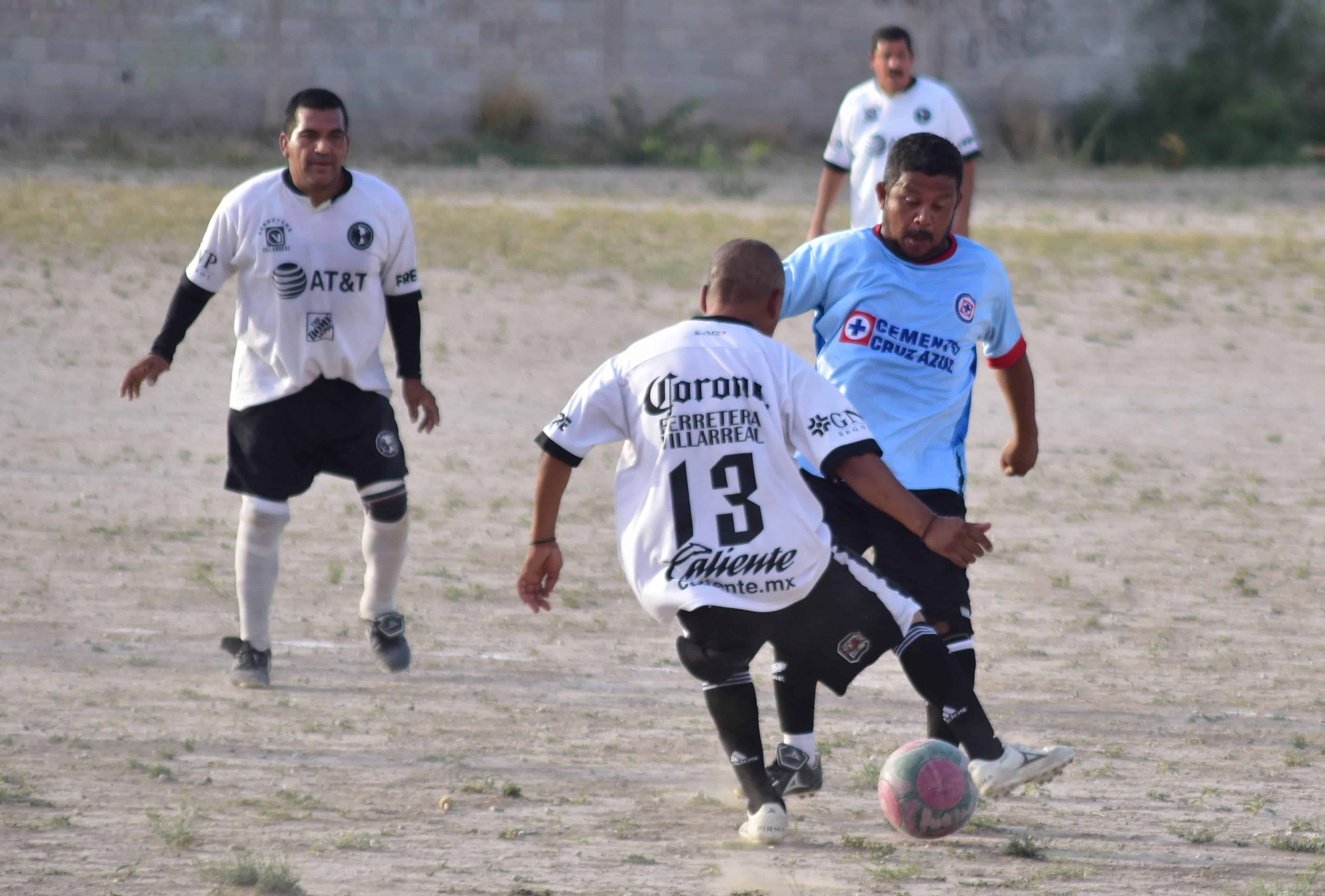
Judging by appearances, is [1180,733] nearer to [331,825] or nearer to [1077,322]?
[331,825]

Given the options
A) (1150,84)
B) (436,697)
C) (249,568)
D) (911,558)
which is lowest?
(436,697)

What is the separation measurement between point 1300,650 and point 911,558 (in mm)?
2160

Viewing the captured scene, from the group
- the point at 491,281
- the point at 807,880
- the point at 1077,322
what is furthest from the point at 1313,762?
the point at 491,281

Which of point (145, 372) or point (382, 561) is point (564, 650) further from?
point (145, 372)

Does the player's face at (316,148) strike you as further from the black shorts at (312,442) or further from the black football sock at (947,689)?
the black football sock at (947,689)

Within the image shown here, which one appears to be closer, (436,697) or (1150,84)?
(436,697)

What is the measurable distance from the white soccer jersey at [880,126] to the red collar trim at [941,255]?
14.7 feet

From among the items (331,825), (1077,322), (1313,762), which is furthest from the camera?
(1077,322)

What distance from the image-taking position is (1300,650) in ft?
19.2

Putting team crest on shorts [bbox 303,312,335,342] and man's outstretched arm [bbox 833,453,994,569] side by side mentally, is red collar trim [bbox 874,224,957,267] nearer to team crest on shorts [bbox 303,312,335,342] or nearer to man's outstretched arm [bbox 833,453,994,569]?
man's outstretched arm [bbox 833,453,994,569]

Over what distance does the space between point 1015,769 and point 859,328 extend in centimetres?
120

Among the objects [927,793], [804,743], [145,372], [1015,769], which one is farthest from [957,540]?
[145,372]

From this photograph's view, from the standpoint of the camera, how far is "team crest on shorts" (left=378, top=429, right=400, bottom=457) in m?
5.39

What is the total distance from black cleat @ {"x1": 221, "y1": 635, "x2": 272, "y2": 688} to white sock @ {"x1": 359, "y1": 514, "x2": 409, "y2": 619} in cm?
37
